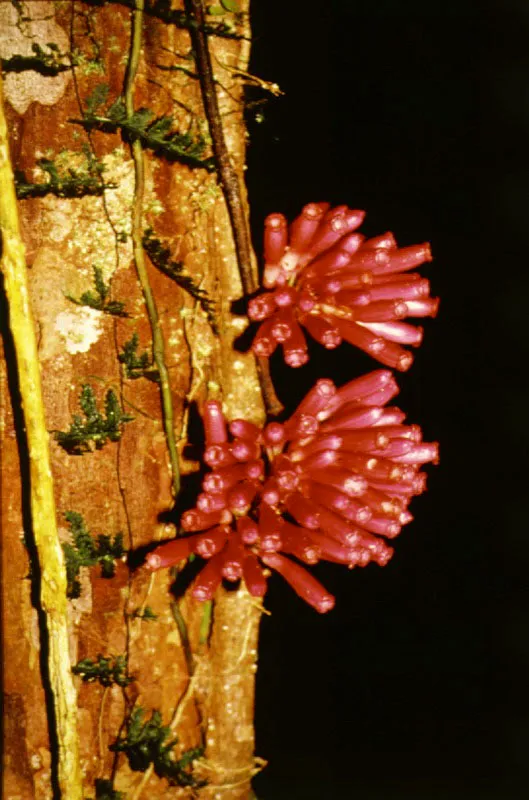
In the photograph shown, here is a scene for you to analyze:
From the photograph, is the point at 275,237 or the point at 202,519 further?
the point at 275,237

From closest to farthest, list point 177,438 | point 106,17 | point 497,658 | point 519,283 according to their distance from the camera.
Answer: point 106,17
point 177,438
point 519,283
point 497,658

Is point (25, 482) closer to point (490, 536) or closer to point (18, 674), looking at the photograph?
point (18, 674)

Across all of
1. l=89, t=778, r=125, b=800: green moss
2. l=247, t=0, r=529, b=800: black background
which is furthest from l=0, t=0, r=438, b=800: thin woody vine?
l=247, t=0, r=529, b=800: black background

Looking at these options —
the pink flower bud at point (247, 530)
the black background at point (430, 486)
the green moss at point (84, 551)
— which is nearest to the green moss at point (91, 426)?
the green moss at point (84, 551)

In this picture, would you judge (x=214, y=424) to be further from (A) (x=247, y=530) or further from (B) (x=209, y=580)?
(B) (x=209, y=580)

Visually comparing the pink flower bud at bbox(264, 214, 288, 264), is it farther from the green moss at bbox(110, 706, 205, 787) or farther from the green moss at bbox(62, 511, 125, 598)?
the green moss at bbox(110, 706, 205, 787)

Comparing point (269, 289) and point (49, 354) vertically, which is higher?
point (269, 289)

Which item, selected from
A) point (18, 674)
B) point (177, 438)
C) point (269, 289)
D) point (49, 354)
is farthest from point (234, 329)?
point (18, 674)

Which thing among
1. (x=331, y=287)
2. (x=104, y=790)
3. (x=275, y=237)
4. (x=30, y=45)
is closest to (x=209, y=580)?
(x=104, y=790)
